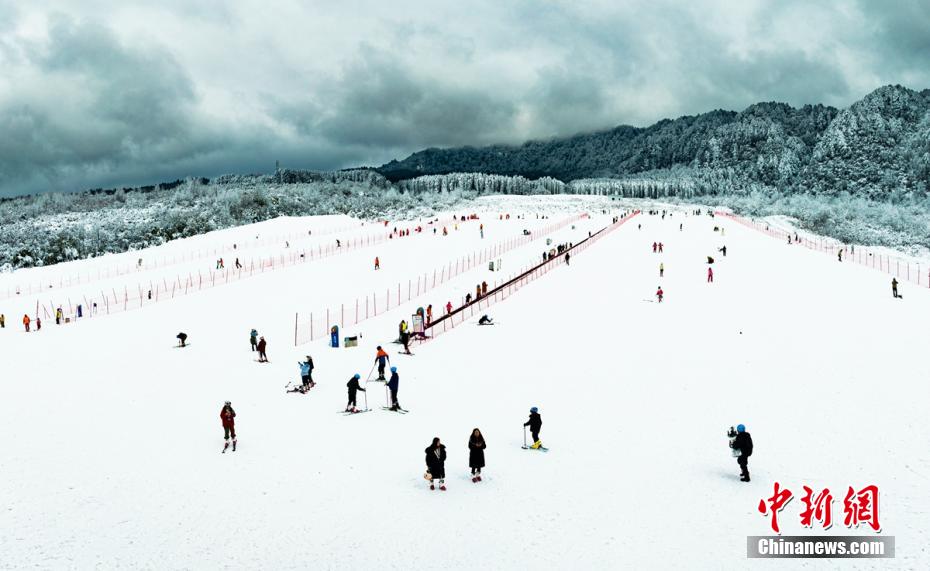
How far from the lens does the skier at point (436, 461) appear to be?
44.8 ft

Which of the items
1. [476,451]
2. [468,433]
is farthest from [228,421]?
[476,451]

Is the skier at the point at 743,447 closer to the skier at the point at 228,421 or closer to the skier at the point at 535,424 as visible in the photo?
the skier at the point at 535,424

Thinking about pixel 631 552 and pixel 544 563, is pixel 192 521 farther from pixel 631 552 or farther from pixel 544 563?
pixel 631 552

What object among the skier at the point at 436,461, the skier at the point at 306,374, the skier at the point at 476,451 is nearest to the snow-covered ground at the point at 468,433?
the skier at the point at 436,461

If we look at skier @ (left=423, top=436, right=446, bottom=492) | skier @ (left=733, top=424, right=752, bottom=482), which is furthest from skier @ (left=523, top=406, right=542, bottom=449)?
skier @ (left=733, top=424, right=752, bottom=482)

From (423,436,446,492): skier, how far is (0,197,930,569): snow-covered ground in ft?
1.24

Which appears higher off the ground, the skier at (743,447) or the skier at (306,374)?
the skier at (306,374)

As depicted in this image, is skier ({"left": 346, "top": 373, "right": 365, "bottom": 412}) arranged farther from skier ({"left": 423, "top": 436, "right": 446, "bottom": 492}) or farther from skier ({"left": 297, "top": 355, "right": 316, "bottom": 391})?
skier ({"left": 423, "top": 436, "right": 446, "bottom": 492})

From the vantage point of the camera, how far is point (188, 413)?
2005 centimetres

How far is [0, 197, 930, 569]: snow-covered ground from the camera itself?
38.9ft

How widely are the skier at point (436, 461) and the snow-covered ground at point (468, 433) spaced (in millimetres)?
378

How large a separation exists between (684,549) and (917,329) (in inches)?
1120

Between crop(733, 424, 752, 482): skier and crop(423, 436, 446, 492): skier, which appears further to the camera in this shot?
crop(733, 424, 752, 482): skier

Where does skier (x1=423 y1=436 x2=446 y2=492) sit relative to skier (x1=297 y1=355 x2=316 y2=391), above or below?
below
